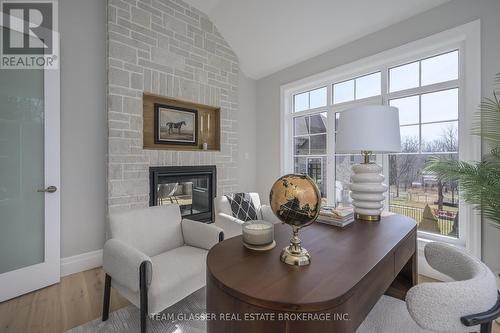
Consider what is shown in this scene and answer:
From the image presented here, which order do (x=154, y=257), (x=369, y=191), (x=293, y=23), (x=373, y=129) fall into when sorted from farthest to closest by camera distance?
(x=293, y=23), (x=154, y=257), (x=369, y=191), (x=373, y=129)

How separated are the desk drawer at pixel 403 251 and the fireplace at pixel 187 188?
257 cm

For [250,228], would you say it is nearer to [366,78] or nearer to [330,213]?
[330,213]

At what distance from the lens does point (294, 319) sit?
646mm

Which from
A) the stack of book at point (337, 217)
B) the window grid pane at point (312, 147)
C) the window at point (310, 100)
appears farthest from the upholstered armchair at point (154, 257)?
the window at point (310, 100)

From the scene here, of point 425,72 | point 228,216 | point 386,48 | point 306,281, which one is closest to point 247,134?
point 228,216

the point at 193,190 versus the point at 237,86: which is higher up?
the point at 237,86

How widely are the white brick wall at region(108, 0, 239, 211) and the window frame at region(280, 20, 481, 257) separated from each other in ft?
4.94

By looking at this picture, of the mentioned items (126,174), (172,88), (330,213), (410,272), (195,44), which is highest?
(195,44)

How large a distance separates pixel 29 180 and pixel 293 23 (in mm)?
3362

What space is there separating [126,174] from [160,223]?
1115 millimetres

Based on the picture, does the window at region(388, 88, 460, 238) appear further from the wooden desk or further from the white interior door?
the white interior door

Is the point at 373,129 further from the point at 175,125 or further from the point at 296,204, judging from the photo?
the point at 175,125

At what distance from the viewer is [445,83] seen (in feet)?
7.64

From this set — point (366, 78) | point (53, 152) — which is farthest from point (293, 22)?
point (53, 152)
